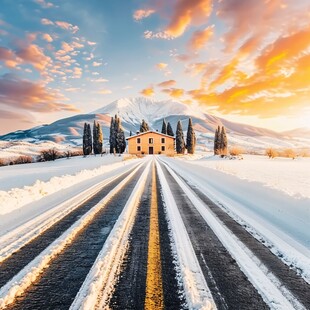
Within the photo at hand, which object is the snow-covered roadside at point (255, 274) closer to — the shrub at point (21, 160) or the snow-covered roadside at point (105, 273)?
the snow-covered roadside at point (105, 273)

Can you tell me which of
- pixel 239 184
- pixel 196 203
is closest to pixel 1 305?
pixel 196 203

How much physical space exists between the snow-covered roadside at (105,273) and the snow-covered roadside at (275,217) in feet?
8.44

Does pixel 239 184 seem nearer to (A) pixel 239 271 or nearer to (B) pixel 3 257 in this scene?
(A) pixel 239 271

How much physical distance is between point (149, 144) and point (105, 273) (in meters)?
69.8

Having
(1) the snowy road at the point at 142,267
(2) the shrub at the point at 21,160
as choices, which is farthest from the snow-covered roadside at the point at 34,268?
(2) the shrub at the point at 21,160

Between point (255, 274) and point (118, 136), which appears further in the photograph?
point (118, 136)

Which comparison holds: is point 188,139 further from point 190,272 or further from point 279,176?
point 190,272

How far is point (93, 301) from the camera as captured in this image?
2.53 meters

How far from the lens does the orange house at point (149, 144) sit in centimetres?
7275

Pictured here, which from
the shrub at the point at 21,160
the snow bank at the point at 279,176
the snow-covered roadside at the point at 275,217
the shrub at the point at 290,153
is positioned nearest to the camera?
the snow-covered roadside at the point at 275,217

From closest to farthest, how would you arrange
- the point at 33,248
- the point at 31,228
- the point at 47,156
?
the point at 33,248
the point at 31,228
the point at 47,156

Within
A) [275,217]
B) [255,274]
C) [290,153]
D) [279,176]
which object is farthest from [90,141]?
[255,274]

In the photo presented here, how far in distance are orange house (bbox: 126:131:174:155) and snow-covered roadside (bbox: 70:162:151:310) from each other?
6759cm

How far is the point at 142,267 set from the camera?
3.35 metres
